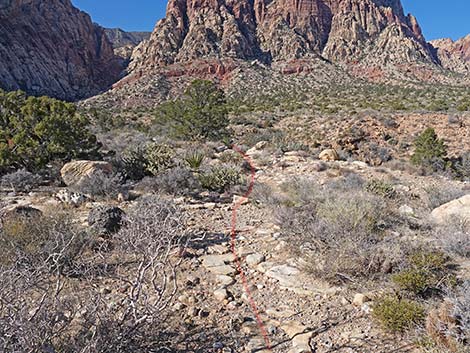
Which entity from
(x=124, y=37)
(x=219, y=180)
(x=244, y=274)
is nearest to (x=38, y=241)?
(x=244, y=274)

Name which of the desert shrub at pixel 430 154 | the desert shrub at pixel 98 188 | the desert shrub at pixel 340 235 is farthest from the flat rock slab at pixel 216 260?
the desert shrub at pixel 430 154

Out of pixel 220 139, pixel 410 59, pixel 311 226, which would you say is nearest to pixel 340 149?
pixel 220 139

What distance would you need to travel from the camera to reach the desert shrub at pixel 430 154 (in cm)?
1219

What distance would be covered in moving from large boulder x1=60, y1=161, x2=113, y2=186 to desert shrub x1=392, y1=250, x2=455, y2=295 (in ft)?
21.1

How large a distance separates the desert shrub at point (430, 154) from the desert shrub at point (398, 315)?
10.3 metres

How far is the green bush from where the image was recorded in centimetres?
869

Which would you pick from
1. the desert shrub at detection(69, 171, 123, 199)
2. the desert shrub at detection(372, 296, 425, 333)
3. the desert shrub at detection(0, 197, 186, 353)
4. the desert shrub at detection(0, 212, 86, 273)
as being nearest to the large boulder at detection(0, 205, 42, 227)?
the desert shrub at detection(0, 212, 86, 273)

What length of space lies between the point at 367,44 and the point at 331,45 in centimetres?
818

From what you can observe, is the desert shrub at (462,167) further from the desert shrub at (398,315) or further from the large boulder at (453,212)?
the desert shrub at (398,315)

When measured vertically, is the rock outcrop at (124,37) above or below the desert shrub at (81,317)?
above

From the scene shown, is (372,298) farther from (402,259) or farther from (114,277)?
(114,277)

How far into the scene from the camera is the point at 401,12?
426 feet

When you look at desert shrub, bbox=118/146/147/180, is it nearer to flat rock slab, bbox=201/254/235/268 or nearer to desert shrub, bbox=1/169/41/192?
desert shrub, bbox=1/169/41/192

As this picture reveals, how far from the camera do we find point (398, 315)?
10.0ft
